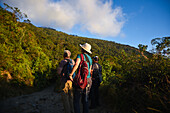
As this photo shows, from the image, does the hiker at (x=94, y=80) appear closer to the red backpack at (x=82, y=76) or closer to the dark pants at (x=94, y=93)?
the dark pants at (x=94, y=93)

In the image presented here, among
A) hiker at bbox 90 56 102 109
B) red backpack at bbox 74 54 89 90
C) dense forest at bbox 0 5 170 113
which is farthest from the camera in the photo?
hiker at bbox 90 56 102 109

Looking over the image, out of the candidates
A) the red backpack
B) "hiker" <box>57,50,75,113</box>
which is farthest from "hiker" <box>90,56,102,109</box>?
the red backpack

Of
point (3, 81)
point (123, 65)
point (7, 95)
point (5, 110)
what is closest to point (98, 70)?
point (123, 65)

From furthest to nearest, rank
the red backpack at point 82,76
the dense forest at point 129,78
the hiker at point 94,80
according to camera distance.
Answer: the hiker at point 94,80 < the dense forest at point 129,78 < the red backpack at point 82,76

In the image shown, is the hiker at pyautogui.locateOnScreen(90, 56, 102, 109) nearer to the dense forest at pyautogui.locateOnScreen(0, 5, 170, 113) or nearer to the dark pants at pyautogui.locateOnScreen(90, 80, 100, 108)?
the dark pants at pyautogui.locateOnScreen(90, 80, 100, 108)

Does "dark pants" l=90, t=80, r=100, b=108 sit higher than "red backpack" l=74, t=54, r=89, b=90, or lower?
lower

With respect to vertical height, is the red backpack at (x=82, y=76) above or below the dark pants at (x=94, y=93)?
above

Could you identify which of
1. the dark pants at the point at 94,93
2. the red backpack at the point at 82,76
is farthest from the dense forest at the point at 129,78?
the red backpack at the point at 82,76

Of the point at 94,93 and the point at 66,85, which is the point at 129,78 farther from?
the point at 66,85

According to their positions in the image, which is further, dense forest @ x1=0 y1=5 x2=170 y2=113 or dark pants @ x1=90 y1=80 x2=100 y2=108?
dark pants @ x1=90 y1=80 x2=100 y2=108

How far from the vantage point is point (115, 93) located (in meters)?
3.87

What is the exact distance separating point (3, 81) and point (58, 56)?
924 cm

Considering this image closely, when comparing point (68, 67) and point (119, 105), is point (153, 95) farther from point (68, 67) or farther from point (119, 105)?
point (68, 67)

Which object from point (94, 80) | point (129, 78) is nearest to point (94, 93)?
point (94, 80)
